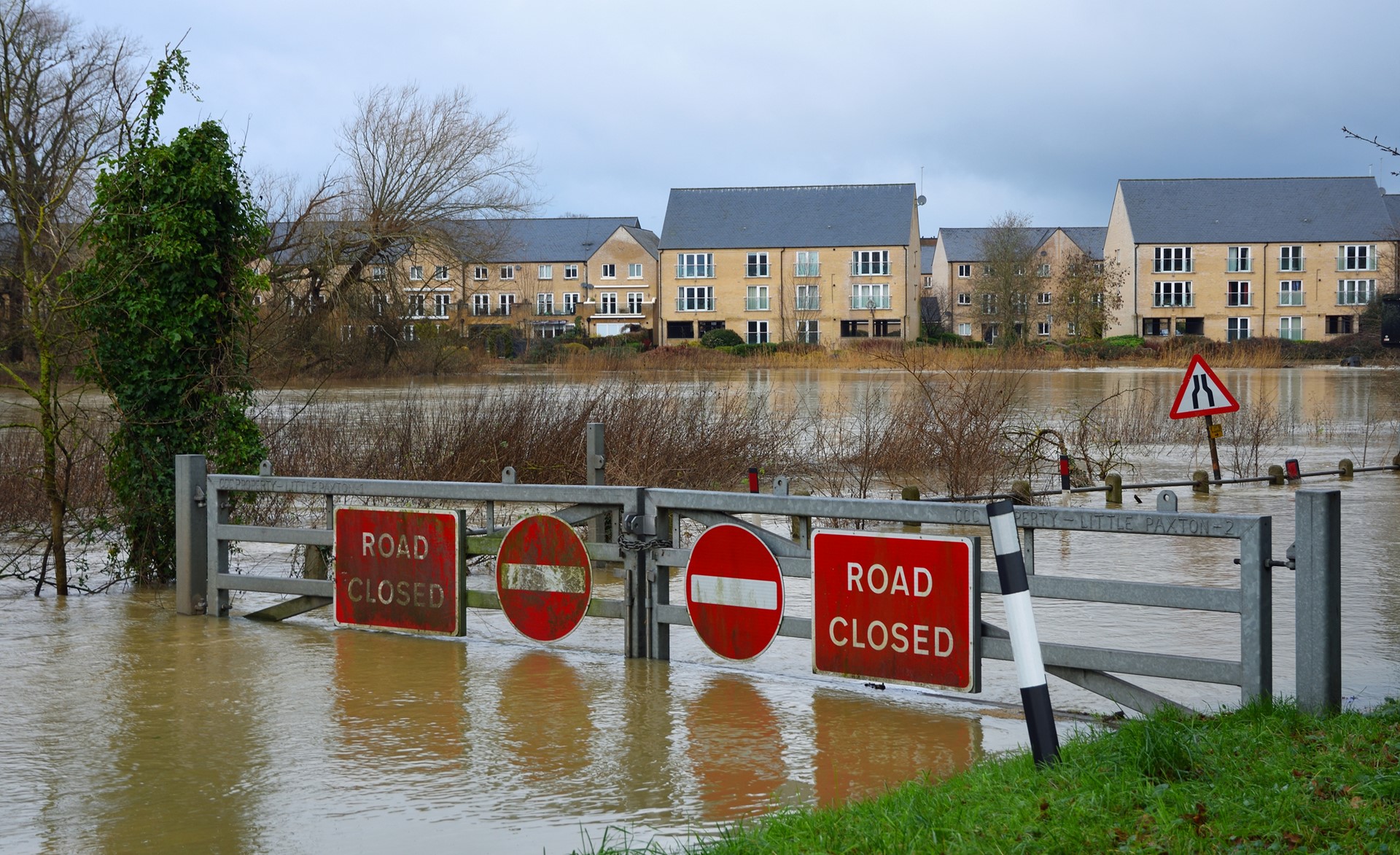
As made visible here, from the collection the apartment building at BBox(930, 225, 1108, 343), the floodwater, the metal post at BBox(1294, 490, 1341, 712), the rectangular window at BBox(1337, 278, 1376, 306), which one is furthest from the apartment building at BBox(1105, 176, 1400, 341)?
the metal post at BBox(1294, 490, 1341, 712)

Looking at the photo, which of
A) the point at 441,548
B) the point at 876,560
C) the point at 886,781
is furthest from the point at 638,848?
the point at 441,548

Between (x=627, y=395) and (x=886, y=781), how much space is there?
42.1ft

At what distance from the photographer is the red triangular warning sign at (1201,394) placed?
1788cm

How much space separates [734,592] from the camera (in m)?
7.14

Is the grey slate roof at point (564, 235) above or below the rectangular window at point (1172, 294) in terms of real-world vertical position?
above

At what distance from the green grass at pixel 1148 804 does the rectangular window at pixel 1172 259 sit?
89587mm

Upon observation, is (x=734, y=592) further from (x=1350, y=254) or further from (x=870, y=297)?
(x=1350, y=254)

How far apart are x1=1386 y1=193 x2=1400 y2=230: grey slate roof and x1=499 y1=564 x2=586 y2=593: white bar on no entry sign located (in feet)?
296

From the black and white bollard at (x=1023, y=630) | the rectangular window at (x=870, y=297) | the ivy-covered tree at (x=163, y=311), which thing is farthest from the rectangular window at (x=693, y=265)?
the black and white bollard at (x=1023, y=630)

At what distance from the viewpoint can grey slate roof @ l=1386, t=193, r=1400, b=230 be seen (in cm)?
8781

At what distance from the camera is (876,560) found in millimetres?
6551

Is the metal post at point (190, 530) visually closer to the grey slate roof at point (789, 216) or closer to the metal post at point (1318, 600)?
the metal post at point (1318, 600)

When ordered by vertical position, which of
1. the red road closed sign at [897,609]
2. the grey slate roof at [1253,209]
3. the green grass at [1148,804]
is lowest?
the green grass at [1148,804]

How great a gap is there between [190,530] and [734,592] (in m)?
4.15
